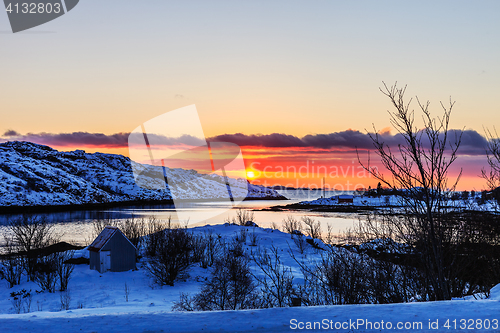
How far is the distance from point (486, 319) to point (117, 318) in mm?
3977

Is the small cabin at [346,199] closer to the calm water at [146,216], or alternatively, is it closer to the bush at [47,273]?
the calm water at [146,216]

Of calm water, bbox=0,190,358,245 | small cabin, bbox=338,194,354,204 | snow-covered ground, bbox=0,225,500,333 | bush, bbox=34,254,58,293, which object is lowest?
small cabin, bbox=338,194,354,204

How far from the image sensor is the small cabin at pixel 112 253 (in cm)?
2064

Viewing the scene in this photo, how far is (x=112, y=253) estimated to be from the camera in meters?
20.8

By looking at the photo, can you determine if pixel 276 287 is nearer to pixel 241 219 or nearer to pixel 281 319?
pixel 281 319

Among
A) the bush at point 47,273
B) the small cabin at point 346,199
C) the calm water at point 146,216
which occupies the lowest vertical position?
the small cabin at point 346,199

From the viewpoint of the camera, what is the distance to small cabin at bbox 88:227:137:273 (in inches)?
813

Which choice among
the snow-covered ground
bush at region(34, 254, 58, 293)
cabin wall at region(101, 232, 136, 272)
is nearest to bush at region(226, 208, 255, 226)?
cabin wall at region(101, 232, 136, 272)

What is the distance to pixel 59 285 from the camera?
18750 mm

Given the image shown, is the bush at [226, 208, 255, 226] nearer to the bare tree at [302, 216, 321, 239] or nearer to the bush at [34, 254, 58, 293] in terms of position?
the bare tree at [302, 216, 321, 239]

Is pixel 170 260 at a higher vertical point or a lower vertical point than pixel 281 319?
lower

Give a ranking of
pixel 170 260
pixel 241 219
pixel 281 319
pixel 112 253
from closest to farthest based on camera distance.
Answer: pixel 281 319 < pixel 170 260 < pixel 112 253 < pixel 241 219

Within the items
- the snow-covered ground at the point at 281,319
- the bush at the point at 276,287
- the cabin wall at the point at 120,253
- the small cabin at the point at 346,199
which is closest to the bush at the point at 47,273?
the cabin wall at the point at 120,253

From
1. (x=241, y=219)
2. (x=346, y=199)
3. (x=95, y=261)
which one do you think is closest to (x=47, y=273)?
(x=95, y=261)
